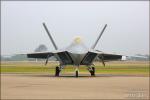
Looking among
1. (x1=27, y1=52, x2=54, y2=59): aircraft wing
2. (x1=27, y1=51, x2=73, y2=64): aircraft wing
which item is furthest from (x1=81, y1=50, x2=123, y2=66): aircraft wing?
(x1=27, y1=52, x2=54, y2=59): aircraft wing

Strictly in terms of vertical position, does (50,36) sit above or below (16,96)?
above

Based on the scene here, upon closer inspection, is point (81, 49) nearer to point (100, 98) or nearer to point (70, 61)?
point (70, 61)

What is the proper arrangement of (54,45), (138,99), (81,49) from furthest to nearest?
(54,45)
(81,49)
(138,99)

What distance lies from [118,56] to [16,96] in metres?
21.7

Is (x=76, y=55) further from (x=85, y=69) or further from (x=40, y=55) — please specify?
(x=85, y=69)

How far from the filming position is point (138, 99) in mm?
13516

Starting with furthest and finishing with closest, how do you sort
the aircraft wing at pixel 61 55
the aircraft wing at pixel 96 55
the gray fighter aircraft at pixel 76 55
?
the aircraft wing at pixel 96 55 → the aircraft wing at pixel 61 55 → the gray fighter aircraft at pixel 76 55

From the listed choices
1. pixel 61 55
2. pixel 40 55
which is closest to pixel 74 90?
pixel 61 55

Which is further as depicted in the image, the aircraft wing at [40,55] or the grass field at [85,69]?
the grass field at [85,69]

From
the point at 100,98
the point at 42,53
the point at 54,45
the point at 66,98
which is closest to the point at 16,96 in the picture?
the point at 66,98

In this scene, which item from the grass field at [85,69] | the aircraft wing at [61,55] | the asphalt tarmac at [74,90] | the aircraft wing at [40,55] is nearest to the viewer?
the asphalt tarmac at [74,90]

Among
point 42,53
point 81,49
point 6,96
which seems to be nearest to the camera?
point 6,96

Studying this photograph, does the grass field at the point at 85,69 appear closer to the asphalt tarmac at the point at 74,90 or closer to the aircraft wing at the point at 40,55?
the aircraft wing at the point at 40,55

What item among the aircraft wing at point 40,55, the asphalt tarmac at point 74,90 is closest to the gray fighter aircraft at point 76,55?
the aircraft wing at point 40,55
